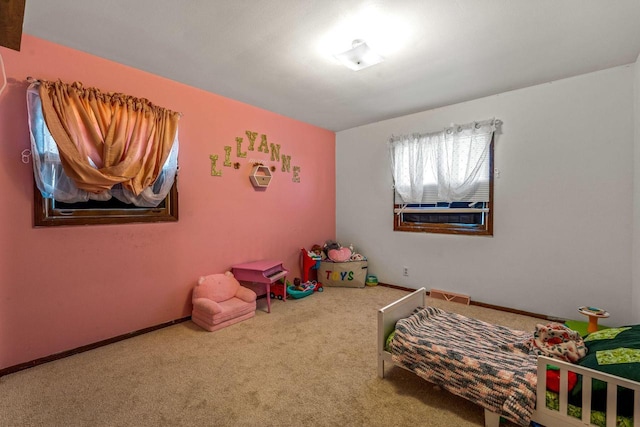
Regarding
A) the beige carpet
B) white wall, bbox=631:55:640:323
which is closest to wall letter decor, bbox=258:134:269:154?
the beige carpet

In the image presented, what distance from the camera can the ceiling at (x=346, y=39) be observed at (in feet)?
5.62

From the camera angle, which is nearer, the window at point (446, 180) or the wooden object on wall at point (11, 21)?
the wooden object on wall at point (11, 21)

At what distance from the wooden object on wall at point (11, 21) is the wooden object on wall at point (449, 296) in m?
4.05

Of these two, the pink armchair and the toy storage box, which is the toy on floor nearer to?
the toy storage box

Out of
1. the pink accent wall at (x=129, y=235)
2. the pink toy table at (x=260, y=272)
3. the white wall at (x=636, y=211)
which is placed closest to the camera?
the pink accent wall at (x=129, y=235)

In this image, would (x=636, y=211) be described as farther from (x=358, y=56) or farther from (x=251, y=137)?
(x=251, y=137)

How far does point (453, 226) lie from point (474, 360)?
2201 millimetres

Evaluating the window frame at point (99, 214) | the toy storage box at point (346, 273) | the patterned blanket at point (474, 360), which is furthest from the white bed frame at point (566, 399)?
the window frame at point (99, 214)

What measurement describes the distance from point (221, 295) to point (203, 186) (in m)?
1.20

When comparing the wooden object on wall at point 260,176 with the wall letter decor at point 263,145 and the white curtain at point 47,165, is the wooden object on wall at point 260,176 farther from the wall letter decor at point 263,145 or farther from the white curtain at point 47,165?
the white curtain at point 47,165

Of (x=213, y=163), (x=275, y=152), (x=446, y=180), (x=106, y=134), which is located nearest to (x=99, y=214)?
(x=106, y=134)

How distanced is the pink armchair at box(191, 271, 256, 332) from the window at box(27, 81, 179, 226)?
0.81m

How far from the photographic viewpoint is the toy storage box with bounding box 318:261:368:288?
397 cm

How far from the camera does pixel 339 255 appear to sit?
4004 mm
